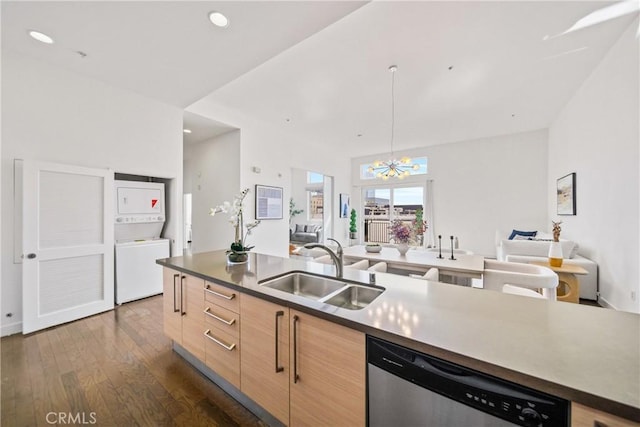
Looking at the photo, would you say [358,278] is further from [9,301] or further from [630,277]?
[9,301]

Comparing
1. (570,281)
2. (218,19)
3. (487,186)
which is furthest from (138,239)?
(487,186)

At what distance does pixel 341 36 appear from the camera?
247cm

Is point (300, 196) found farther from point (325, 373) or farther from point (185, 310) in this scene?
point (325, 373)

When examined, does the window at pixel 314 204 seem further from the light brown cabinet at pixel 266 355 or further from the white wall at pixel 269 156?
the light brown cabinet at pixel 266 355

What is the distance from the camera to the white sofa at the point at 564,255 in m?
3.28

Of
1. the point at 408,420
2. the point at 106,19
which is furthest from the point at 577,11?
the point at 106,19

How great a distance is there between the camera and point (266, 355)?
129 cm

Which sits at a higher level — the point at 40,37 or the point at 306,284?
the point at 40,37

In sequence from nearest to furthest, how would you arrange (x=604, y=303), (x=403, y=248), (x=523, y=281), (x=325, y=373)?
(x=325, y=373) → (x=523, y=281) → (x=403, y=248) → (x=604, y=303)

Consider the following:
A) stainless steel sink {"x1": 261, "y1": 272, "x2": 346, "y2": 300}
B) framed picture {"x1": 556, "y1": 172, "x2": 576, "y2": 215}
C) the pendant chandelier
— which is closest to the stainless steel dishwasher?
stainless steel sink {"x1": 261, "y1": 272, "x2": 346, "y2": 300}

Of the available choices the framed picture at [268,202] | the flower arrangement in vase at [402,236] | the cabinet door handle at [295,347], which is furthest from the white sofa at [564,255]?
the framed picture at [268,202]

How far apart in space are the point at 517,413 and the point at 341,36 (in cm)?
297

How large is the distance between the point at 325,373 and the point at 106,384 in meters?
1.76

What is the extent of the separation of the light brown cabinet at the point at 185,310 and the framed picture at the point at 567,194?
547 centimetres
